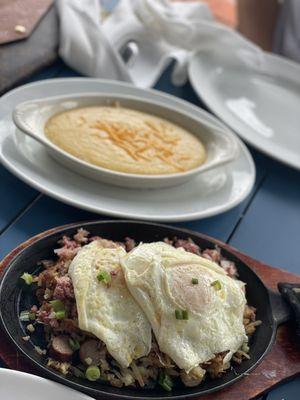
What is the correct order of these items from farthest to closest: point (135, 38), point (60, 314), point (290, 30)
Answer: point (290, 30), point (135, 38), point (60, 314)

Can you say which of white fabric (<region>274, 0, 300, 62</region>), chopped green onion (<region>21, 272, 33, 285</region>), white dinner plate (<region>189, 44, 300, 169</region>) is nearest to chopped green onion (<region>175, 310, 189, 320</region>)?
chopped green onion (<region>21, 272, 33, 285</region>)

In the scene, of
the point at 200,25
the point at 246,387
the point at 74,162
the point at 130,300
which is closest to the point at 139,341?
the point at 130,300

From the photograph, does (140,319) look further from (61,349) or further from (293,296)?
(293,296)

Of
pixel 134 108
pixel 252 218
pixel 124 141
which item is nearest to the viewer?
pixel 124 141

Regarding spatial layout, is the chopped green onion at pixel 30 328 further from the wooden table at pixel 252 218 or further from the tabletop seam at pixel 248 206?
the tabletop seam at pixel 248 206

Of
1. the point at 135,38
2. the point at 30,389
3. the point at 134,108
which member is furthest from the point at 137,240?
the point at 135,38

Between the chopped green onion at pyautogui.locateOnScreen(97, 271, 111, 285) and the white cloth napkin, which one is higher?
the chopped green onion at pyautogui.locateOnScreen(97, 271, 111, 285)

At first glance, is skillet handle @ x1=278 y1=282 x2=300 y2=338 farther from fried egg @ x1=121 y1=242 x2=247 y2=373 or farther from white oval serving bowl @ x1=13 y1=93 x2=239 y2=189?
white oval serving bowl @ x1=13 y1=93 x2=239 y2=189

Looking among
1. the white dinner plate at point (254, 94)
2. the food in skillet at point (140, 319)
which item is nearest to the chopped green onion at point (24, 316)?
the food in skillet at point (140, 319)
